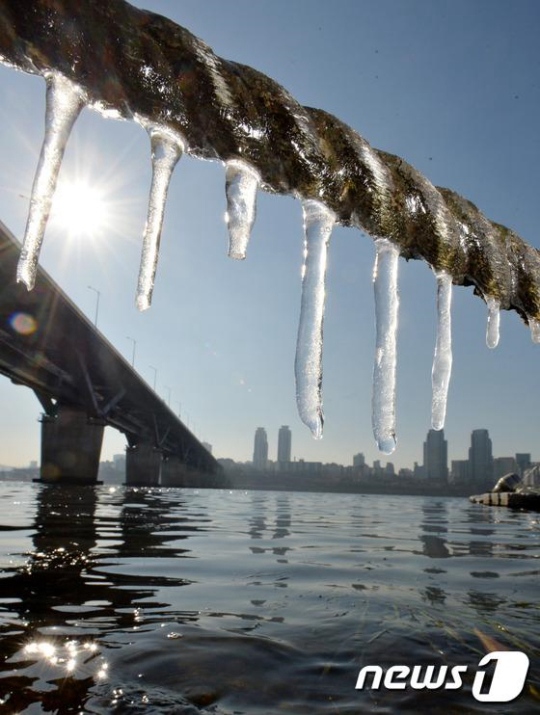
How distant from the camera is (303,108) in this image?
116 inches

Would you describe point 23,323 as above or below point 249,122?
above

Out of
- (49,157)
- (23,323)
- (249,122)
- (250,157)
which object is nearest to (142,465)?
(23,323)

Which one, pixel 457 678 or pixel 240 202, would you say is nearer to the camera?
pixel 457 678

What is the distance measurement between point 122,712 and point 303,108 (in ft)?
9.69

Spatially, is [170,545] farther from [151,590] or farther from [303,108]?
[303,108]

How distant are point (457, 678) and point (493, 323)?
275cm

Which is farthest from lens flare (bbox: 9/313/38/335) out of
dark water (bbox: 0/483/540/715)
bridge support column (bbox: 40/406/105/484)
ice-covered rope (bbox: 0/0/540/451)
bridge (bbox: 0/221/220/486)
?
ice-covered rope (bbox: 0/0/540/451)

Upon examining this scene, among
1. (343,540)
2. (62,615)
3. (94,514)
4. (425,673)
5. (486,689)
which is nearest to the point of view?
(486,689)

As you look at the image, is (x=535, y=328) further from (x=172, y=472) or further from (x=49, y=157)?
(x=172, y=472)

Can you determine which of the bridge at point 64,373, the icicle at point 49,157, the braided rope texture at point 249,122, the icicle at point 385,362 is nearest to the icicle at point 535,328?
the braided rope texture at point 249,122

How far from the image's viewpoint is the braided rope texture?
231 cm

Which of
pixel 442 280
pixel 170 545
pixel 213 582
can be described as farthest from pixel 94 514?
pixel 442 280

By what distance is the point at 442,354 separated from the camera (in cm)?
452

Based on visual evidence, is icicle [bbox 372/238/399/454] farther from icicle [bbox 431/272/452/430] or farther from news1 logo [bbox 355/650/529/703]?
news1 logo [bbox 355/650/529/703]
